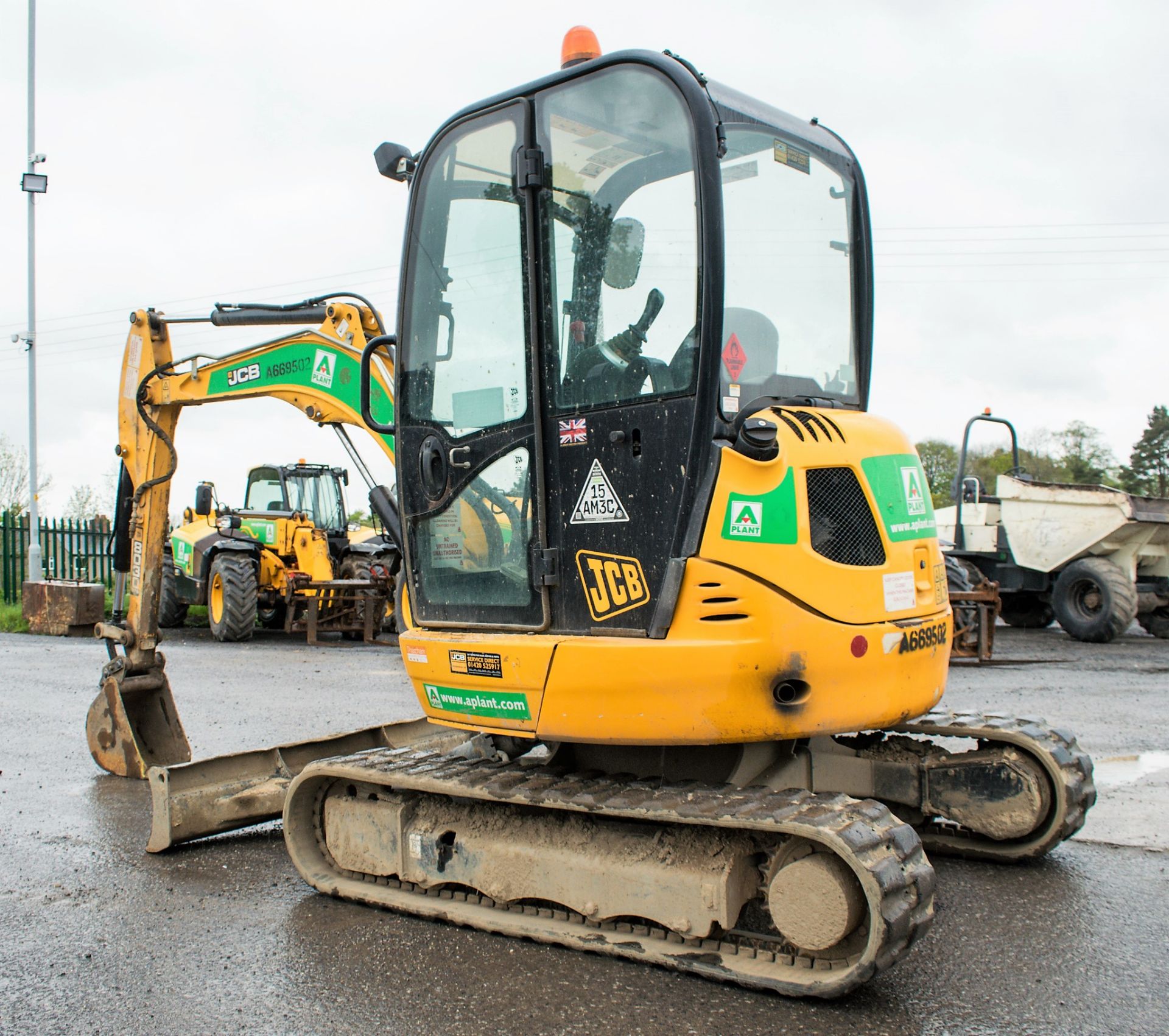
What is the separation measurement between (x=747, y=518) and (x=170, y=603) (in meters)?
15.7

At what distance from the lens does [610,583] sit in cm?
403

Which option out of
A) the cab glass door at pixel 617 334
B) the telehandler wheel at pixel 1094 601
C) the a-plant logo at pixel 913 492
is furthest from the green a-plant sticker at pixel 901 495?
the telehandler wheel at pixel 1094 601

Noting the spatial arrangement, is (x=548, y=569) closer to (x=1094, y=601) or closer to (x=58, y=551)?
(x=1094, y=601)

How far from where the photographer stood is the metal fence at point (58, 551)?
21125 mm

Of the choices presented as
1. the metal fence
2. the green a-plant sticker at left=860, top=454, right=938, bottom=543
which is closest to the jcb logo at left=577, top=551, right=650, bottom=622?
the green a-plant sticker at left=860, top=454, right=938, bottom=543

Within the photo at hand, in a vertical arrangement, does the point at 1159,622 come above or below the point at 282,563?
below

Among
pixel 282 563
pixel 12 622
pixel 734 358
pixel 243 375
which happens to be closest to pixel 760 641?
pixel 734 358

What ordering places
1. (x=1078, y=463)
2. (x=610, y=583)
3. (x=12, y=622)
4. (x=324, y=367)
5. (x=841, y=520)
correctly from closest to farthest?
(x=841, y=520) < (x=610, y=583) < (x=324, y=367) < (x=12, y=622) < (x=1078, y=463)

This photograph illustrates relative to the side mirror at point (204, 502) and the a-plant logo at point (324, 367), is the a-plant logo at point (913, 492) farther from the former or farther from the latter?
the side mirror at point (204, 502)

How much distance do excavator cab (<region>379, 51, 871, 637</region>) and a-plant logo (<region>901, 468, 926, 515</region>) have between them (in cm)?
41

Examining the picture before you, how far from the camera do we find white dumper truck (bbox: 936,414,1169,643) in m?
14.8

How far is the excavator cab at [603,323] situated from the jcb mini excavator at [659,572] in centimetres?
1

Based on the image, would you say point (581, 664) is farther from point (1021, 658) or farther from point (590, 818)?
point (1021, 658)

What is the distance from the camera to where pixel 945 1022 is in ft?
11.0
